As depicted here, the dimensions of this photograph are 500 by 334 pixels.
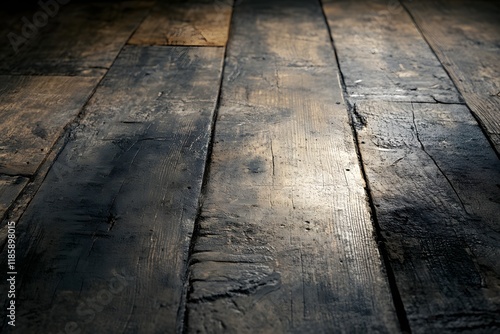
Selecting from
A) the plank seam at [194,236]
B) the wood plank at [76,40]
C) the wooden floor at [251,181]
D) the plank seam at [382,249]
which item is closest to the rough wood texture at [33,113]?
the wooden floor at [251,181]

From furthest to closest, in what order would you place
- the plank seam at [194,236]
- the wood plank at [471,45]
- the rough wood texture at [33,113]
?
the wood plank at [471,45] → the rough wood texture at [33,113] → the plank seam at [194,236]

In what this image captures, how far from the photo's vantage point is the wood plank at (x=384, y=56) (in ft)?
9.23

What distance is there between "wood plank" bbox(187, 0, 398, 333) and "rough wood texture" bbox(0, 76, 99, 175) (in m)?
0.76

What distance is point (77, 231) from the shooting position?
176 centimetres

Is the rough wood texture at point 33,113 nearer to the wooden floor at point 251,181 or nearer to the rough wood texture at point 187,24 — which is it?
the wooden floor at point 251,181

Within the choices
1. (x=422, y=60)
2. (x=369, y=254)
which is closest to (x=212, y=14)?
(x=422, y=60)

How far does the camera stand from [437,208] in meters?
1.87

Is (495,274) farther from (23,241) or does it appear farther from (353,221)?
(23,241)

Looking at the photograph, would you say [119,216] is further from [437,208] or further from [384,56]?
[384,56]

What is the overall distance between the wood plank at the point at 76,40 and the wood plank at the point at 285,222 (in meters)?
0.93

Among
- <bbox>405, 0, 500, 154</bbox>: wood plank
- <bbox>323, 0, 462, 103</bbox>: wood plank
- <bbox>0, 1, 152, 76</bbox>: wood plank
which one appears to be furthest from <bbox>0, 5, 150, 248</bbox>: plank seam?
<bbox>405, 0, 500, 154</bbox>: wood plank

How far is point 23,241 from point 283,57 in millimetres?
2075

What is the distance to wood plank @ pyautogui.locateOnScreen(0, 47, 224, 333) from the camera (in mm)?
1459

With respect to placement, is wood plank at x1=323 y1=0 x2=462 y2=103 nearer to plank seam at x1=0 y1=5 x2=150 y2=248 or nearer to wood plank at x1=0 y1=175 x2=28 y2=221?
plank seam at x1=0 y1=5 x2=150 y2=248
